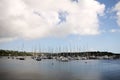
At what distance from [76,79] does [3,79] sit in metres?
18.1

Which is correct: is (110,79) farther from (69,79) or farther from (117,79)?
(69,79)

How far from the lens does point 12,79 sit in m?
54.8

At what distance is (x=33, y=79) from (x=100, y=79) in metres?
17.1

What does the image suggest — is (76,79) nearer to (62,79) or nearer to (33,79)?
(62,79)

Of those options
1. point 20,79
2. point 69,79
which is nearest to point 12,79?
point 20,79

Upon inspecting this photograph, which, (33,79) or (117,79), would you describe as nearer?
(33,79)

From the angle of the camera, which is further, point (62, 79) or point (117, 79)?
point (117, 79)

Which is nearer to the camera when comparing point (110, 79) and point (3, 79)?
→ point (3, 79)

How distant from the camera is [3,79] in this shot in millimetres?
53531

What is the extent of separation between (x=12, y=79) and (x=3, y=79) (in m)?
2.34

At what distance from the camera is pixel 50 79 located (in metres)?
55.1

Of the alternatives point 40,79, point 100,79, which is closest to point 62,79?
point 40,79

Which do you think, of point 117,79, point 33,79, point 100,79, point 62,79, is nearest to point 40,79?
point 33,79

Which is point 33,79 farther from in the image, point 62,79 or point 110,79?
point 110,79
